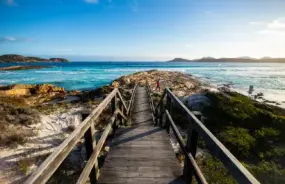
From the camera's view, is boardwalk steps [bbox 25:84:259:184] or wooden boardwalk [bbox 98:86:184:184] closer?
boardwalk steps [bbox 25:84:259:184]

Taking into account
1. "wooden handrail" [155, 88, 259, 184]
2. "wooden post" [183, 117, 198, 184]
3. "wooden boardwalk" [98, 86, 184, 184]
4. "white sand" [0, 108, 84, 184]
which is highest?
"wooden handrail" [155, 88, 259, 184]

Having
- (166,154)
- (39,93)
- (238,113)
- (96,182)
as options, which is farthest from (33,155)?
(39,93)

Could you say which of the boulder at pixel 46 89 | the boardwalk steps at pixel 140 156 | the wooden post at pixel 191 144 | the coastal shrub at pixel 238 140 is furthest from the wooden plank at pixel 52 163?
the boulder at pixel 46 89

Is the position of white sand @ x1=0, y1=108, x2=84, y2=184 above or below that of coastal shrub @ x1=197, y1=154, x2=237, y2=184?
above

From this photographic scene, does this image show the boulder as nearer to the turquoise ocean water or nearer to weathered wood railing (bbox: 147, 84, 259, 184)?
the turquoise ocean water

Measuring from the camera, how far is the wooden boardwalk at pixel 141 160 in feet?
10.0

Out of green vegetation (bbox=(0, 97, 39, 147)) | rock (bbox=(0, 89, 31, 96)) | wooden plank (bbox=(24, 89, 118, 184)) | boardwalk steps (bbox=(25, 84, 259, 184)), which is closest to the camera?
wooden plank (bbox=(24, 89, 118, 184))

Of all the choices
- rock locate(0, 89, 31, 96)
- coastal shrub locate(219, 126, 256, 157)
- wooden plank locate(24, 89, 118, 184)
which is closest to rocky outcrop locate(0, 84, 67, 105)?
rock locate(0, 89, 31, 96)

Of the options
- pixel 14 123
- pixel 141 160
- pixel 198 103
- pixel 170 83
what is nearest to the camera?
pixel 141 160

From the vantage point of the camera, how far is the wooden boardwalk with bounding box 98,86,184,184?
3.05 metres

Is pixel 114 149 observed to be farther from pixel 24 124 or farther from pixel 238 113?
pixel 238 113

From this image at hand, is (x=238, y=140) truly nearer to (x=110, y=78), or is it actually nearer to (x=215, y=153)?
(x=215, y=153)

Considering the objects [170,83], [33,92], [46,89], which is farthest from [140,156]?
[170,83]

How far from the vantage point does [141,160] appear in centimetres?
364
